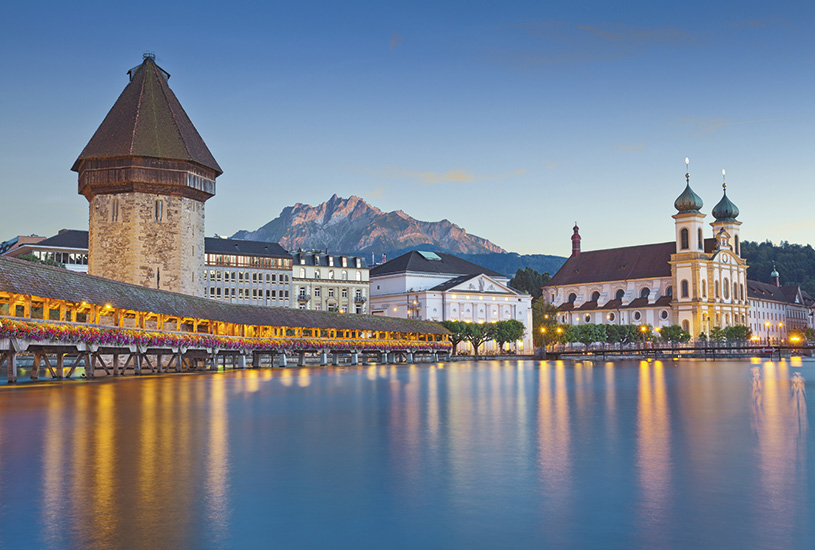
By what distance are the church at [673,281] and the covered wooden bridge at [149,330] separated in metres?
56.6

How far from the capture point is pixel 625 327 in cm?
13250

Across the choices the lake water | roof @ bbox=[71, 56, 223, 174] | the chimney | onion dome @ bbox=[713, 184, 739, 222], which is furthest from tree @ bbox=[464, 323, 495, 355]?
the lake water

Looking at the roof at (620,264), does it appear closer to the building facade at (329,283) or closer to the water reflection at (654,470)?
the building facade at (329,283)

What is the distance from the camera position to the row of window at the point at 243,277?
4459 inches

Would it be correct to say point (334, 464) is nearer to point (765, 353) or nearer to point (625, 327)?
point (765, 353)

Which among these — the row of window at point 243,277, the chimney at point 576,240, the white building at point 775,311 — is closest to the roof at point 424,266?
the row of window at point 243,277

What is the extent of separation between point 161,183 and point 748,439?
169 ft

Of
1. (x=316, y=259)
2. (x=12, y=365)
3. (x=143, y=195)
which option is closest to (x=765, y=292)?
(x=316, y=259)

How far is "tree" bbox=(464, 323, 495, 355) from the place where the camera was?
112875 mm

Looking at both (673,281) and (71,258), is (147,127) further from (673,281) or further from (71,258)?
(673,281)

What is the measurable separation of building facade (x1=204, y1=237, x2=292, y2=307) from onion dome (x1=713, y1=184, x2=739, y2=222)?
272 ft

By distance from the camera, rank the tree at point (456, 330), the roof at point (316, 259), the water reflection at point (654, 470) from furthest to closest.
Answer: the roof at point (316, 259), the tree at point (456, 330), the water reflection at point (654, 470)

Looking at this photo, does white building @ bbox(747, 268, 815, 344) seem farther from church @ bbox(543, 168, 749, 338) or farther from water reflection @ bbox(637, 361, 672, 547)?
water reflection @ bbox(637, 361, 672, 547)

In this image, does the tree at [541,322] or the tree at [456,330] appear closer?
the tree at [456,330]
